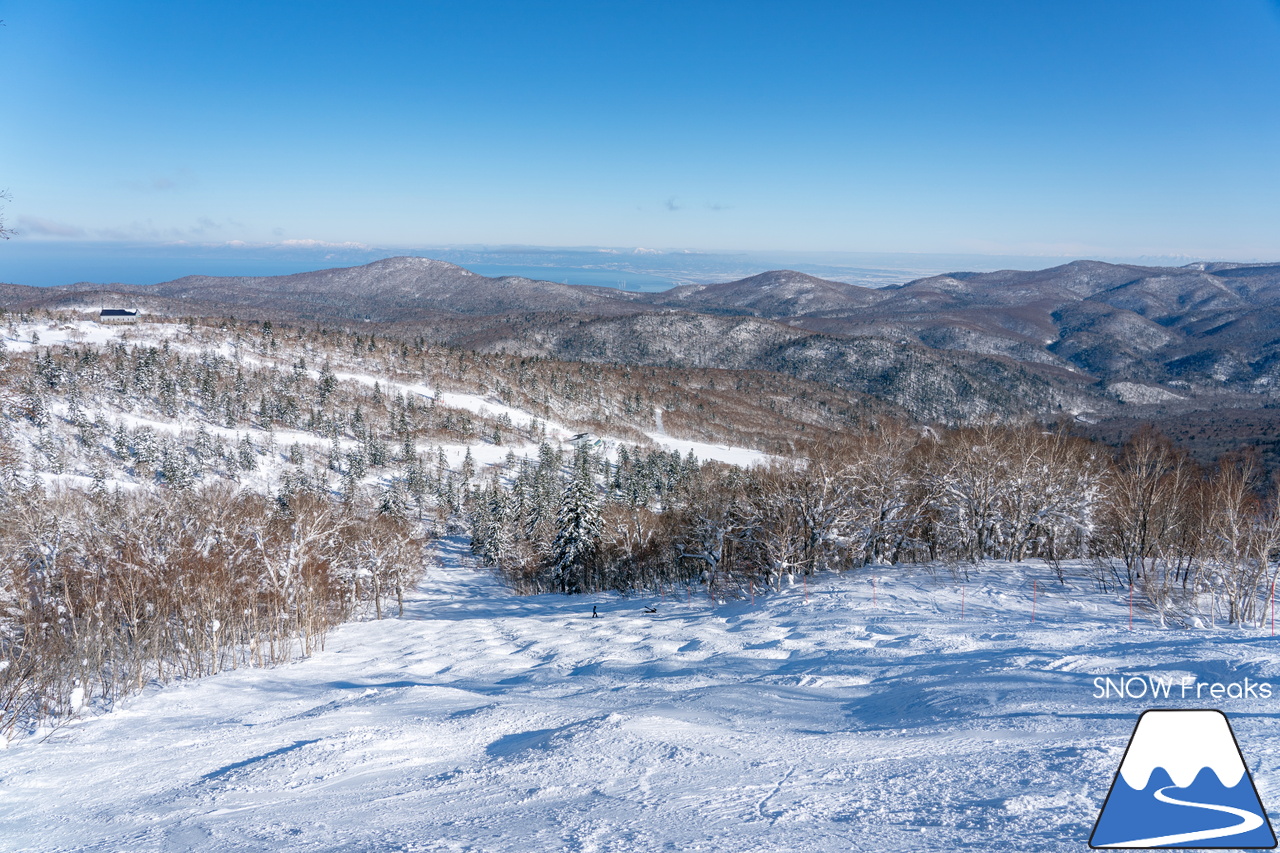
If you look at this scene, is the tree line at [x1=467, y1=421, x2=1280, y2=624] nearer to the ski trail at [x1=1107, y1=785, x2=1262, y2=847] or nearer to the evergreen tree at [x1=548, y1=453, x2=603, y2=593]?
the evergreen tree at [x1=548, y1=453, x2=603, y2=593]

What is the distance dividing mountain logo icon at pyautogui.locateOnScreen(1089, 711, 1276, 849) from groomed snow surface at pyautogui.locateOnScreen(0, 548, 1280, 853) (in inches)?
24.8

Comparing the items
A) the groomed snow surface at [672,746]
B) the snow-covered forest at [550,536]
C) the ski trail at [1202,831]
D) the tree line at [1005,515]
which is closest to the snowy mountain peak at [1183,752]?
the ski trail at [1202,831]

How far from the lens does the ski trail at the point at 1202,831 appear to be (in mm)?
4026

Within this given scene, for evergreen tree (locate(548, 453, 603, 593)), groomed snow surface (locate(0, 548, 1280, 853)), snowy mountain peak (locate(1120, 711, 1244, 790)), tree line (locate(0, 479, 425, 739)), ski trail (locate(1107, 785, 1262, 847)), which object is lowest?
evergreen tree (locate(548, 453, 603, 593))

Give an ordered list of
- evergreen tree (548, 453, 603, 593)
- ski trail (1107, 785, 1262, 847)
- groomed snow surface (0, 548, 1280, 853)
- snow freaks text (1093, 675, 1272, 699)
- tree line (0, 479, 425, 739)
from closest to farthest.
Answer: ski trail (1107, 785, 1262, 847)
groomed snow surface (0, 548, 1280, 853)
snow freaks text (1093, 675, 1272, 699)
tree line (0, 479, 425, 739)
evergreen tree (548, 453, 603, 593)

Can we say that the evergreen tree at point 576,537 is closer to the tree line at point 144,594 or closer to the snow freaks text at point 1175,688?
the tree line at point 144,594

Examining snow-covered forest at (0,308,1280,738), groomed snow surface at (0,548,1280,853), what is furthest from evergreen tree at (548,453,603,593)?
groomed snow surface at (0,548,1280,853)

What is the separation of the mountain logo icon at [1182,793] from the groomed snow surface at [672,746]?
2.06 ft

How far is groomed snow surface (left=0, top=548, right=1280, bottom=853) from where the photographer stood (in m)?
5.62

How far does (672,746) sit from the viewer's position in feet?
25.4

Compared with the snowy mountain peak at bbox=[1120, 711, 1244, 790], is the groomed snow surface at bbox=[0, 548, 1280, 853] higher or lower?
lower

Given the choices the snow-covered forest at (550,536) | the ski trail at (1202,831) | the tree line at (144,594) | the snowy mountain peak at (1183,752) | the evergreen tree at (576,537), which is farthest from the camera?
the evergreen tree at (576,537)

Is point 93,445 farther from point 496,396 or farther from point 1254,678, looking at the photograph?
point 1254,678

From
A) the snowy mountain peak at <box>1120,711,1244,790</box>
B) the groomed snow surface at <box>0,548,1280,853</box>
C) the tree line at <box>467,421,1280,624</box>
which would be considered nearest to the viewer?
the snowy mountain peak at <box>1120,711,1244,790</box>
